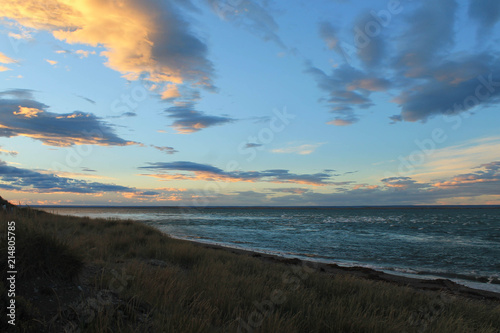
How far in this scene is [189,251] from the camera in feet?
35.2

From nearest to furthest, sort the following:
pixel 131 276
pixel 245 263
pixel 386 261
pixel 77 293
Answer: pixel 77 293 → pixel 131 276 → pixel 245 263 → pixel 386 261

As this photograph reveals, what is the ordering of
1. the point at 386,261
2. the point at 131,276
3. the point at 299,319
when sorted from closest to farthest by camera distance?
the point at 299,319 < the point at 131,276 < the point at 386,261

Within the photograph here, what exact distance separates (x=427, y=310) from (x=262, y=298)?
3889 mm

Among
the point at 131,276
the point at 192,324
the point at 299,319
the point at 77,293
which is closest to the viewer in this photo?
the point at 192,324

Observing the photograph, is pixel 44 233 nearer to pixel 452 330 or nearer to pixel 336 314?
pixel 336 314

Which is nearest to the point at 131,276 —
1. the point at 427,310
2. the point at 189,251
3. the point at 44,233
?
the point at 44,233

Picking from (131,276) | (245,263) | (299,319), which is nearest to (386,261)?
(245,263)

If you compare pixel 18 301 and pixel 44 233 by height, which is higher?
pixel 44 233

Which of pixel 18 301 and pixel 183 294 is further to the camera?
pixel 183 294

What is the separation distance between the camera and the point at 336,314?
16.3 feet

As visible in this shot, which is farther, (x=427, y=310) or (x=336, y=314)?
(x=427, y=310)

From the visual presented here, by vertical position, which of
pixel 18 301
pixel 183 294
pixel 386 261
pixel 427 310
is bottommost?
pixel 386 261

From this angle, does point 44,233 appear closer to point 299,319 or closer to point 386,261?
point 299,319

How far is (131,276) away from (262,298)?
255 centimetres
